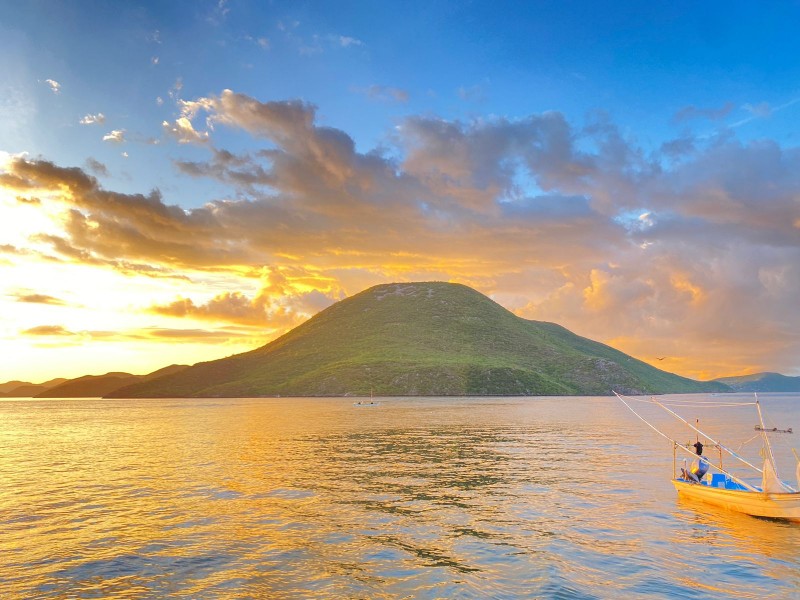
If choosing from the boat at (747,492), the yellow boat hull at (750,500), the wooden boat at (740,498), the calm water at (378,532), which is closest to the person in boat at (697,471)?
the boat at (747,492)

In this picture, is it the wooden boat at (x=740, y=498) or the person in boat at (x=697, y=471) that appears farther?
the person in boat at (x=697, y=471)

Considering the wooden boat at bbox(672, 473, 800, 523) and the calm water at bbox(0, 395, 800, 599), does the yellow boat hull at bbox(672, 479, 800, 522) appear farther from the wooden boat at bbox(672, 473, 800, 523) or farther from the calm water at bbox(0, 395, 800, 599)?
the calm water at bbox(0, 395, 800, 599)

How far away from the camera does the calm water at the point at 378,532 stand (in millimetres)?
24031

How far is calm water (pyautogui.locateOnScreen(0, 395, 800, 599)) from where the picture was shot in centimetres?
2403

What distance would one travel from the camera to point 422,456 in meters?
67.1

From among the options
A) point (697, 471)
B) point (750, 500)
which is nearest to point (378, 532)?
point (750, 500)

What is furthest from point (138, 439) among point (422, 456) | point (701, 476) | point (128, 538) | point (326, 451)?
point (701, 476)

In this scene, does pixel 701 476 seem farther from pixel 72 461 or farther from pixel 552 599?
pixel 72 461

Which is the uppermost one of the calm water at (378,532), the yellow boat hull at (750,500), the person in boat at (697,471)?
the person in boat at (697,471)

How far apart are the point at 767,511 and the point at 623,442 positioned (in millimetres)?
53414

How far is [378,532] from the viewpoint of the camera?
32281 mm

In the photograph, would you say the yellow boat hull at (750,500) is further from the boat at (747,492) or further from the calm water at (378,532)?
the calm water at (378,532)

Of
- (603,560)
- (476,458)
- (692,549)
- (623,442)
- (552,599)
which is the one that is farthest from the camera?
(623,442)

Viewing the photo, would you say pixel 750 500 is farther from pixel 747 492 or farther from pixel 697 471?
pixel 697 471
